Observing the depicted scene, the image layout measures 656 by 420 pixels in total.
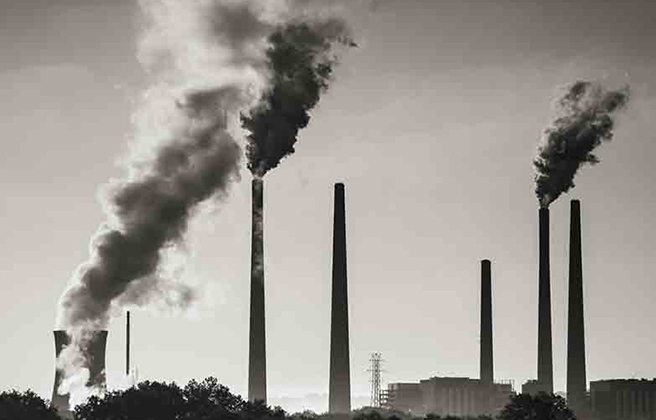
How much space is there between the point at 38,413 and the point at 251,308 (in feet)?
56.2

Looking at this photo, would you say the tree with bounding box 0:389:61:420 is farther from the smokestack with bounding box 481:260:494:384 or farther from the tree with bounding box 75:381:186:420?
the smokestack with bounding box 481:260:494:384

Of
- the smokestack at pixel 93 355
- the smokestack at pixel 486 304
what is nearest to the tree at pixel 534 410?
the smokestack at pixel 93 355

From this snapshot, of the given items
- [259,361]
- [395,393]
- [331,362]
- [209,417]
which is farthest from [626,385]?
[209,417]

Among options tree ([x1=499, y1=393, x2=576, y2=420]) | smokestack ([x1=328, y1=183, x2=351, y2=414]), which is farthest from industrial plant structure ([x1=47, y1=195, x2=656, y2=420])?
tree ([x1=499, y1=393, x2=576, y2=420])

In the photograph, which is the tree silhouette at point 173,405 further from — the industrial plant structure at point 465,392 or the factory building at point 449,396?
the factory building at point 449,396

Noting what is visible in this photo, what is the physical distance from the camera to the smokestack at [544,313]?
12750 cm

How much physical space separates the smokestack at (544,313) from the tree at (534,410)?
22.7 metres

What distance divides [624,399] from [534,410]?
47.5 meters

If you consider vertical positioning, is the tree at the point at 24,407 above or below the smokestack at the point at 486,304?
below

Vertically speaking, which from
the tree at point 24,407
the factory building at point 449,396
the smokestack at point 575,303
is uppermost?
the smokestack at point 575,303

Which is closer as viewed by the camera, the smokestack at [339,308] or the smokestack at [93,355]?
the smokestack at [93,355]

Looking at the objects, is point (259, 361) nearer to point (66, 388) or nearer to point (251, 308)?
point (251, 308)

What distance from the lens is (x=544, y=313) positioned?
128 meters

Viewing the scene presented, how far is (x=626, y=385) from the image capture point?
147250 mm
